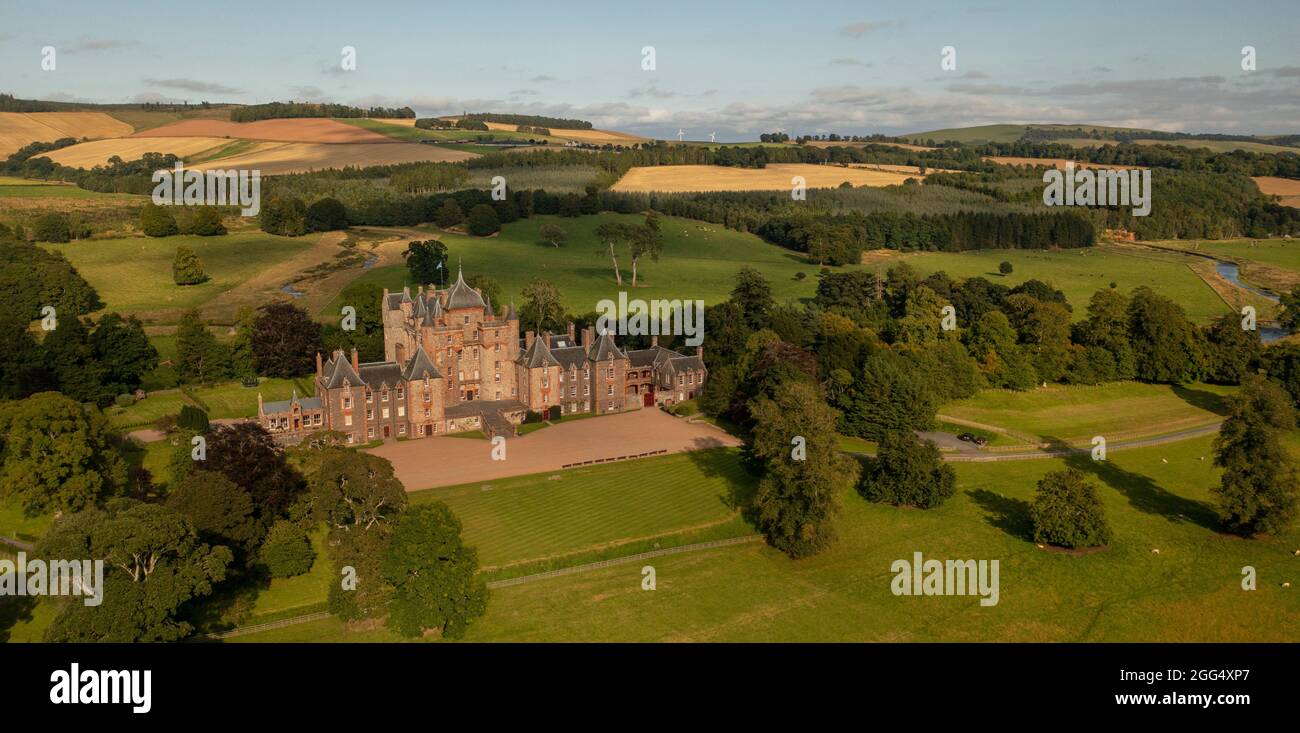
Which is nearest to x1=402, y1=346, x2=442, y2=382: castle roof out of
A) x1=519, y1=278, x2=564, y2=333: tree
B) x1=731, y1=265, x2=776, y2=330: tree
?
x1=519, y1=278, x2=564, y2=333: tree

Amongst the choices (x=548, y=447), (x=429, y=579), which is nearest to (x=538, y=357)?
(x=548, y=447)

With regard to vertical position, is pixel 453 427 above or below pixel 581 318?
below

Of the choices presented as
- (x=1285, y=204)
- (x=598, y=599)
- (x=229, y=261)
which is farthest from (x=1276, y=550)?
(x=1285, y=204)

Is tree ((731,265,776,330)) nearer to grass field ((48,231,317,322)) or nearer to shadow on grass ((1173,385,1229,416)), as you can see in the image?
shadow on grass ((1173,385,1229,416))

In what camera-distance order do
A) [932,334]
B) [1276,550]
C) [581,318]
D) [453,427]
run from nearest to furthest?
[1276,550] → [453,427] → [932,334] → [581,318]

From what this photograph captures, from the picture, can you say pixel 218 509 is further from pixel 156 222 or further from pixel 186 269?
pixel 156 222

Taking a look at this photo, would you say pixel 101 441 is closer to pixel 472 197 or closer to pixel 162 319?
pixel 162 319

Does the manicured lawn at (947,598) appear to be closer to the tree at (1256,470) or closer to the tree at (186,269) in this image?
the tree at (1256,470)

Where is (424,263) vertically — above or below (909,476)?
above
